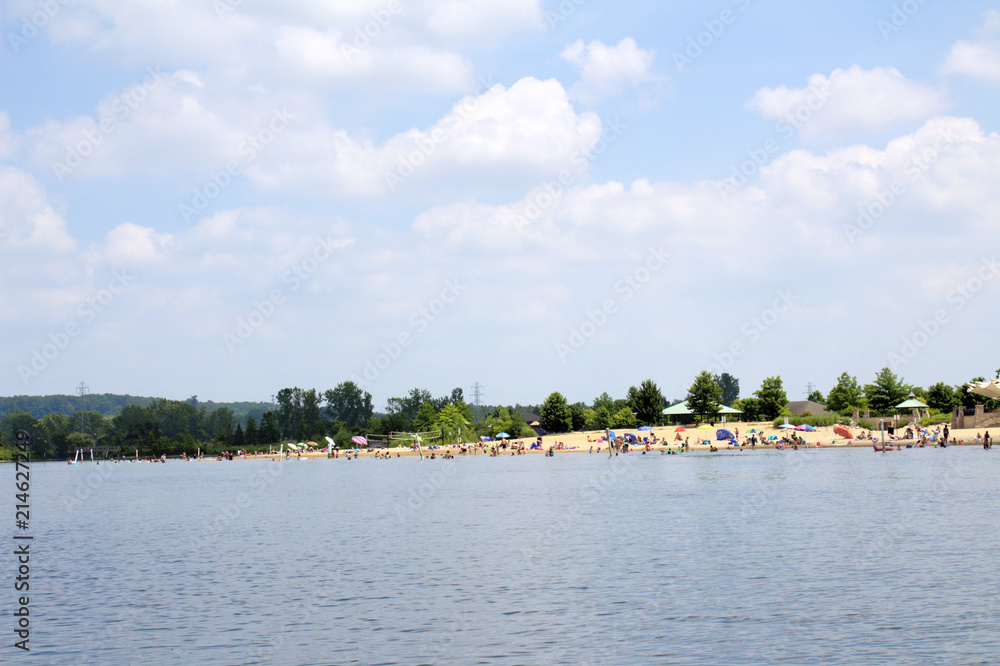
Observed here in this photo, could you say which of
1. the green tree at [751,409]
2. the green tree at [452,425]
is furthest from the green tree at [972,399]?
the green tree at [452,425]

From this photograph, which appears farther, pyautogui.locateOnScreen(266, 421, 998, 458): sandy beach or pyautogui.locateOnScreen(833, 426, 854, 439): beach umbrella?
pyautogui.locateOnScreen(833, 426, 854, 439): beach umbrella

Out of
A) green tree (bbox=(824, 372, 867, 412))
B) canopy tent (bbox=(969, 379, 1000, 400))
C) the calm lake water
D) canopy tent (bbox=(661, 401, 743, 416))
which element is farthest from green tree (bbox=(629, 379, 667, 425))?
the calm lake water

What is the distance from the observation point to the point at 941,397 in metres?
134

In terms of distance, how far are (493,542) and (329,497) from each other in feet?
115

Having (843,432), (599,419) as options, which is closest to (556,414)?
(599,419)

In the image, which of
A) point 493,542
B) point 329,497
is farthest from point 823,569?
point 329,497

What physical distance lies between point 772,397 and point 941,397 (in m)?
27.0

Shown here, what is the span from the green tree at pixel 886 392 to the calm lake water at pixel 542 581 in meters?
80.6

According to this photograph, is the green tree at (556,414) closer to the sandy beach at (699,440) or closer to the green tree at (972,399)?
the sandy beach at (699,440)

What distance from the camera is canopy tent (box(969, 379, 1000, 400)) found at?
11412cm

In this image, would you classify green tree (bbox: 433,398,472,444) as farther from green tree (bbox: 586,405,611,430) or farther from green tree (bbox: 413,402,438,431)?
green tree (bbox: 586,405,611,430)

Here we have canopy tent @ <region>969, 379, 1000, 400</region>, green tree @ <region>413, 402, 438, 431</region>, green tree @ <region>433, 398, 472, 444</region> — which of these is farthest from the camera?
green tree @ <region>413, 402, 438, 431</region>

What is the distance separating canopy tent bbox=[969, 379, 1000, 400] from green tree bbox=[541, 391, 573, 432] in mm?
81260

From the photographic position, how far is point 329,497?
71000mm
